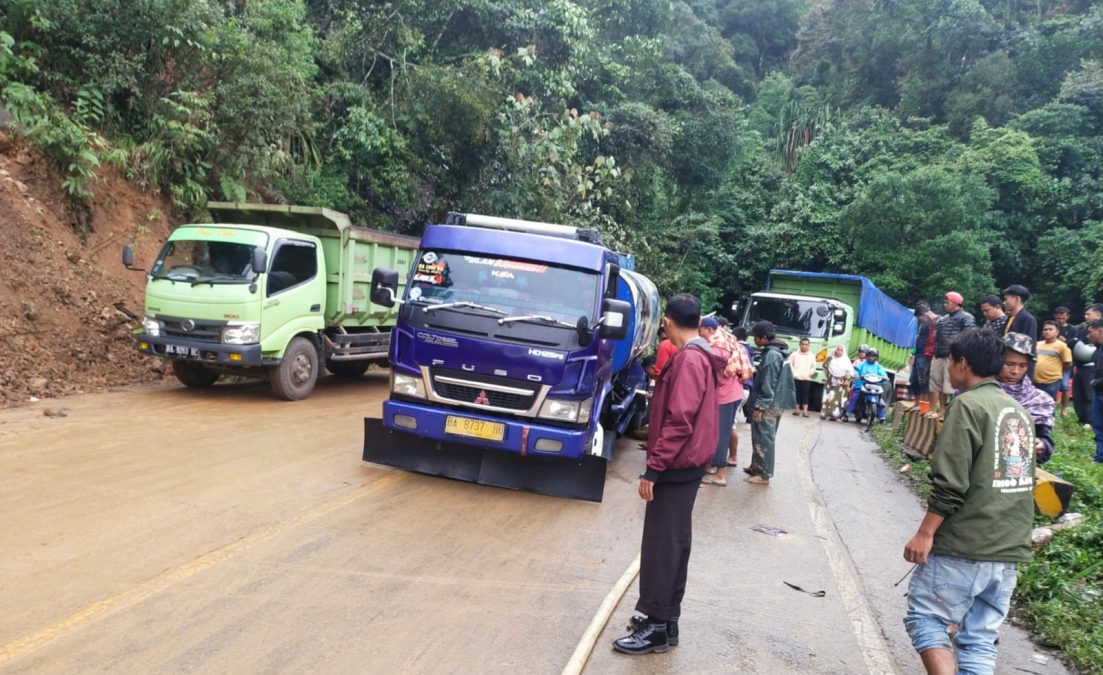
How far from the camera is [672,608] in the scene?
4.08m

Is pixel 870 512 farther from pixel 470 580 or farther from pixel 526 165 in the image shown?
pixel 526 165

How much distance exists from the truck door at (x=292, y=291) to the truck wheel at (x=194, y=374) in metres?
1.40

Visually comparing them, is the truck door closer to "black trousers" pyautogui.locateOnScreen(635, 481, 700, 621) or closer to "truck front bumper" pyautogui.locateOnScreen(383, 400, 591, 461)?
"truck front bumper" pyautogui.locateOnScreen(383, 400, 591, 461)

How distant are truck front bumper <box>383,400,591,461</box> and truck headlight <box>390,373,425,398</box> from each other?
0.30 ft

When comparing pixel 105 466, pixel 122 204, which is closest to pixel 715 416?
pixel 105 466

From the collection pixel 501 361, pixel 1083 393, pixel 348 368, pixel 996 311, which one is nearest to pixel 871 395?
pixel 1083 393

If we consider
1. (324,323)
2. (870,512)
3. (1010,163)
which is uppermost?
(1010,163)

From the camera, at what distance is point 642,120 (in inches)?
1005

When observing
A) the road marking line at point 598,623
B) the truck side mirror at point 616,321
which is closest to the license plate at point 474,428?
the truck side mirror at point 616,321

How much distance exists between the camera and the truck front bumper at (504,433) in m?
6.40

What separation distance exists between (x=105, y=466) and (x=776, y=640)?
552cm

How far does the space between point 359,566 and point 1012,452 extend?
364 centimetres

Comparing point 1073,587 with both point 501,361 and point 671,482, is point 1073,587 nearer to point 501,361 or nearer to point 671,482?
point 671,482

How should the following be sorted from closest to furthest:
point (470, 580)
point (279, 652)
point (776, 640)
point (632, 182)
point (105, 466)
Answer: point (279, 652) < point (776, 640) < point (470, 580) < point (105, 466) < point (632, 182)
